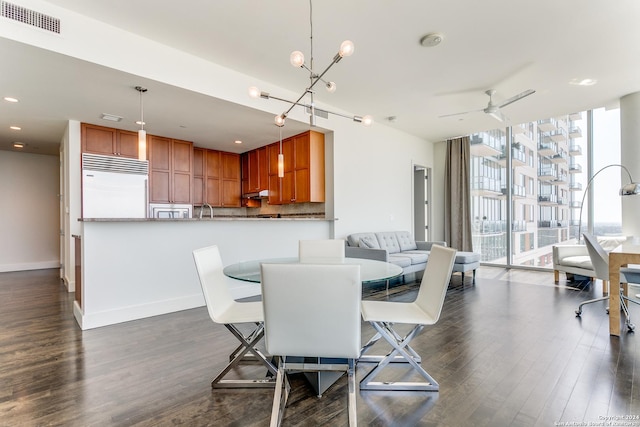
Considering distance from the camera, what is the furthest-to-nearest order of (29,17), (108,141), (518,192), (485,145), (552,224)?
(485,145) < (518,192) < (552,224) < (108,141) < (29,17)

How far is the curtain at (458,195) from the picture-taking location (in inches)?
265

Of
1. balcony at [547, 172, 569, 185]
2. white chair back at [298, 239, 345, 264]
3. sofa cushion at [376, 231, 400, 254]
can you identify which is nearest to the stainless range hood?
sofa cushion at [376, 231, 400, 254]

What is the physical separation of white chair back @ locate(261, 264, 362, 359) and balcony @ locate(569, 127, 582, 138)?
651 cm

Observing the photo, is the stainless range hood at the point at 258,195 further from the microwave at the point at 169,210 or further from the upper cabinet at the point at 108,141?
the upper cabinet at the point at 108,141

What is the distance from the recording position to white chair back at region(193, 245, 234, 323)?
6.56 ft

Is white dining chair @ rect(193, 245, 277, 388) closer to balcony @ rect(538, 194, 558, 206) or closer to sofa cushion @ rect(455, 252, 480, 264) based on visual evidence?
sofa cushion @ rect(455, 252, 480, 264)

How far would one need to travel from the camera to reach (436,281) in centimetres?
210

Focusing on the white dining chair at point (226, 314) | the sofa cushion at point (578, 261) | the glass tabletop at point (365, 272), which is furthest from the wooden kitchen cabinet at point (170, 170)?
the sofa cushion at point (578, 261)

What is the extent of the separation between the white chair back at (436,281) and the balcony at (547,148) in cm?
548

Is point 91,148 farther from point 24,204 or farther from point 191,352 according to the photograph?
point 191,352

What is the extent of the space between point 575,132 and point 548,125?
461mm

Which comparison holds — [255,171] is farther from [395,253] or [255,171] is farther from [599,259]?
[599,259]

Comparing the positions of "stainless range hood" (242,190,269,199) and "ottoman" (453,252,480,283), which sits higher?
"stainless range hood" (242,190,269,199)

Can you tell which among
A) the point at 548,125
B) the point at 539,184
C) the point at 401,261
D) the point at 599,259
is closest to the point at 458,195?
the point at 539,184
